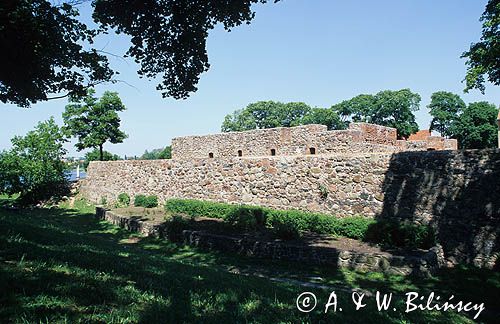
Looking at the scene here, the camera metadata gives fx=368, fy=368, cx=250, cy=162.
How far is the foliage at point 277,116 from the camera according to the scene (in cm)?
5994

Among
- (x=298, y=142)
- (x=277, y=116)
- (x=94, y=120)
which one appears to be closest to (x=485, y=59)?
(x=298, y=142)

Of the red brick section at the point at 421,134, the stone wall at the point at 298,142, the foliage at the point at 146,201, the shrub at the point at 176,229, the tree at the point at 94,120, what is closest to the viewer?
the shrub at the point at 176,229

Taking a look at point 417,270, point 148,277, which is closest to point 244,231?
point 417,270

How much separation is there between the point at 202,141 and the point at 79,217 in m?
6.80

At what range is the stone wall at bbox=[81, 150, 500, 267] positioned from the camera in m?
8.23

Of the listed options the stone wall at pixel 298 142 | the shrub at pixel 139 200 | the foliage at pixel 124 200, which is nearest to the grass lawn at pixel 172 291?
the stone wall at pixel 298 142

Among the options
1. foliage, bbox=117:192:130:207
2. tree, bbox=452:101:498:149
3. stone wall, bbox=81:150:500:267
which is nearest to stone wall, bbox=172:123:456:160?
stone wall, bbox=81:150:500:267

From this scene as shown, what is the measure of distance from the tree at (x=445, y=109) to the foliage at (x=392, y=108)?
264cm

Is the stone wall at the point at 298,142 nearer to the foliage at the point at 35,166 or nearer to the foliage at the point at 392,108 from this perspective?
the foliage at the point at 35,166

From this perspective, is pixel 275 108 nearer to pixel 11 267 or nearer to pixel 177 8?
pixel 177 8

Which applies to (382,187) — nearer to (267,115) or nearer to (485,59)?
(485,59)

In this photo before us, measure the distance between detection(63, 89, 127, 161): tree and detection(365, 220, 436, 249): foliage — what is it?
26876 millimetres

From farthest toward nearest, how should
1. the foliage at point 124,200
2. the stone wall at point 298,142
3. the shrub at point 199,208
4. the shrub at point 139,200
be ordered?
1. the foliage at point 124,200
2. the shrub at point 139,200
3. the stone wall at point 298,142
4. the shrub at point 199,208

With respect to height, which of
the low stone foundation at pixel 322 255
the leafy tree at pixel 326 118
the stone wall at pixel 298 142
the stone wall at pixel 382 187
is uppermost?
the leafy tree at pixel 326 118
